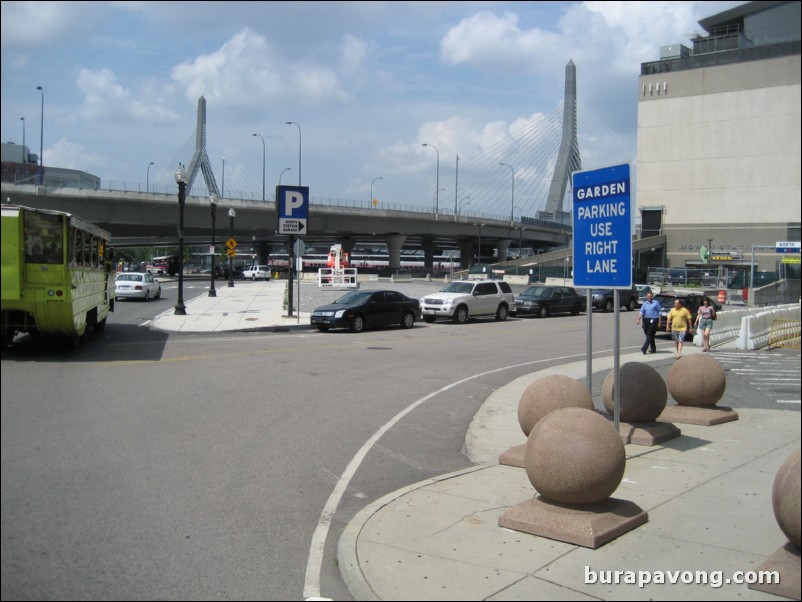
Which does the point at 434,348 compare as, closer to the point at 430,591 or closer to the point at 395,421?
the point at 395,421

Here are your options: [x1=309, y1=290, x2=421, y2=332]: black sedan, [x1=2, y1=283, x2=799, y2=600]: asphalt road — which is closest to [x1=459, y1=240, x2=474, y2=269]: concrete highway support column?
[x1=309, y1=290, x2=421, y2=332]: black sedan

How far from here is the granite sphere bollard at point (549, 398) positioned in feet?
28.5

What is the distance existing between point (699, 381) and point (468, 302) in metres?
21.6

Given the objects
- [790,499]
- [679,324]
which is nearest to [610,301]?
[679,324]

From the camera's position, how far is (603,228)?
27.8 ft

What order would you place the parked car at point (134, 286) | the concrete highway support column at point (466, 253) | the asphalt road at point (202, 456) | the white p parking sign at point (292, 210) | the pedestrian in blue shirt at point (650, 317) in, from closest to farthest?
→ the asphalt road at point (202, 456) < the pedestrian in blue shirt at point (650, 317) < the white p parking sign at point (292, 210) < the parked car at point (134, 286) < the concrete highway support column at point (466, 253)

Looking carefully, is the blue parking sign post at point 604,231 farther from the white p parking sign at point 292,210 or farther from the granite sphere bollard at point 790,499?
the white p parking sign at point 292,210

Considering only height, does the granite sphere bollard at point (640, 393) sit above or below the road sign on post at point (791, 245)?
below

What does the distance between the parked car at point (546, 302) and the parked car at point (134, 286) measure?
19.8m

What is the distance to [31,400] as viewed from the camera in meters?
3.52

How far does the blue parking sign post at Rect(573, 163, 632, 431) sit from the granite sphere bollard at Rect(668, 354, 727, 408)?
3048mm

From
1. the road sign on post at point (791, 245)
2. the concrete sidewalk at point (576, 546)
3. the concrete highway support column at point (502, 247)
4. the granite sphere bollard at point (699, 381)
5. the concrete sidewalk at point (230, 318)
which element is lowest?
the concrete sidewalk at point (576, 546)

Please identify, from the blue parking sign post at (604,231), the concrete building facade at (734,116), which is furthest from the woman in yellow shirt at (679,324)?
the blue parking sign post at (604,231)

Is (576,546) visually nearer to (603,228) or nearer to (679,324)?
(603,228)
